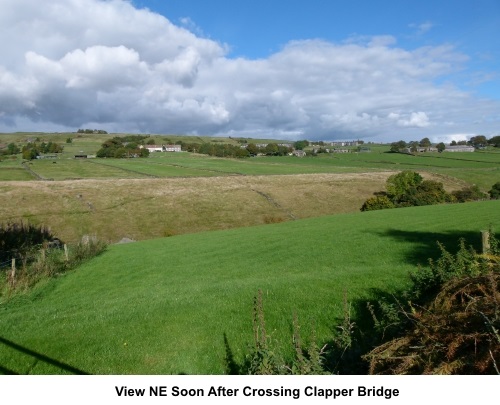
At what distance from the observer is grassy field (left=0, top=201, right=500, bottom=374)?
8438mm

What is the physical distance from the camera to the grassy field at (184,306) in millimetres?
8438

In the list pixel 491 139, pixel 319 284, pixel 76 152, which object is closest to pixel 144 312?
pixel 319 284

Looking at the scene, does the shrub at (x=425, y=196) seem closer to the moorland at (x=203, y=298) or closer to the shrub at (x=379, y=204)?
the shrub at (x=379, y=204)

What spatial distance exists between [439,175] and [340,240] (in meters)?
79.5

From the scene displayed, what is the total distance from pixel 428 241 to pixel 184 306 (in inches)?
586

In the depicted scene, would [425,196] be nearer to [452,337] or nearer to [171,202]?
[171,202]

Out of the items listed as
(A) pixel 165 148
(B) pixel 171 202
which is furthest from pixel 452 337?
(A) pixel 165 148

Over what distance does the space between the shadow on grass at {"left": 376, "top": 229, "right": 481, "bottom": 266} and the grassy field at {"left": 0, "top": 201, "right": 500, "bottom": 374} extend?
0.35 ft

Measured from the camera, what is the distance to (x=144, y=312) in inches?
444

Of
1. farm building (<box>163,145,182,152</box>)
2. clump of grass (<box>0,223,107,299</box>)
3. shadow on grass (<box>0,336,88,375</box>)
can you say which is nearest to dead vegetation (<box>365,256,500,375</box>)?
shadow on grass (<box>0,336,88,375</box>)

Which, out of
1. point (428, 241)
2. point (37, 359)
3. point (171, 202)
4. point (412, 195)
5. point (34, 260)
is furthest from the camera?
point (171, 202)

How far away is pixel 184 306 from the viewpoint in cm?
1129

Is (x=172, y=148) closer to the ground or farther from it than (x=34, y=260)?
farther from it

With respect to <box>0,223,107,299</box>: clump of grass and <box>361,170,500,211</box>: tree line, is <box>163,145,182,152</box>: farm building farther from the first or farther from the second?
<box>0,223,107,299</box>: clump of grass
